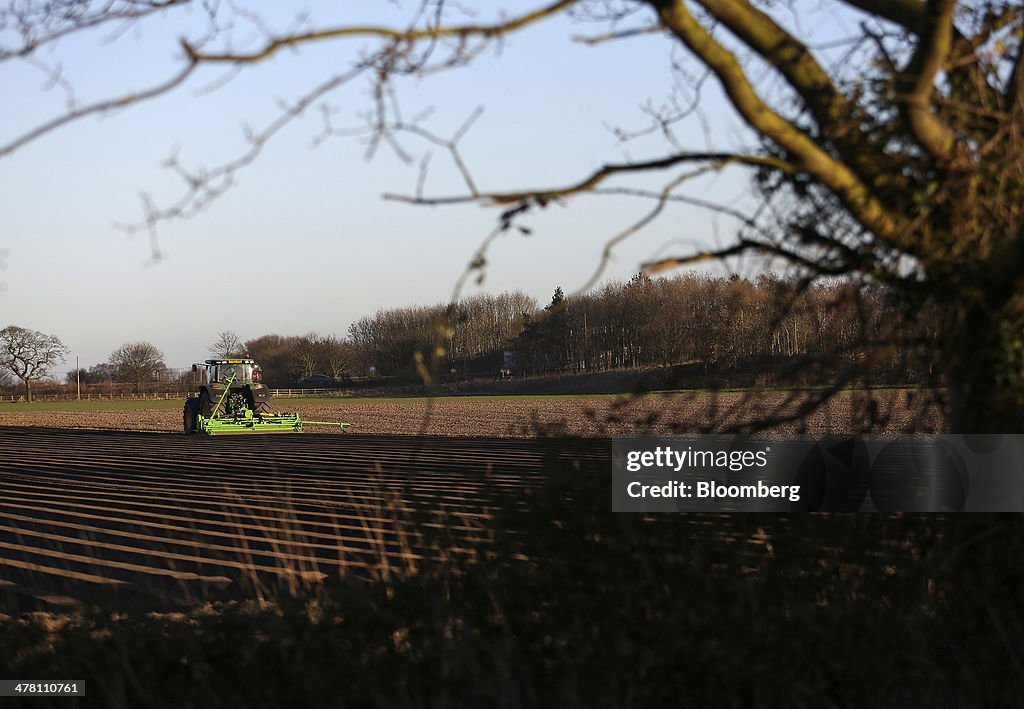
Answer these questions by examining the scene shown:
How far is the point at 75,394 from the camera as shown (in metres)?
72.6

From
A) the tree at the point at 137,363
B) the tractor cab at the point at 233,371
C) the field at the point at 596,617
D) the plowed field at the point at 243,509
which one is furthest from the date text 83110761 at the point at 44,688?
the tree at the point at 137,363

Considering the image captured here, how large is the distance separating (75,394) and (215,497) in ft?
222

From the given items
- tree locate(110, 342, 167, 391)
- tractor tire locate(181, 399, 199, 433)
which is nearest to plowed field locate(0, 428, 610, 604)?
tractor tire locate(181, 399, 199, 433)

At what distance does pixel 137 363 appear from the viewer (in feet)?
269

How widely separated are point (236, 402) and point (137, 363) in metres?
62.5

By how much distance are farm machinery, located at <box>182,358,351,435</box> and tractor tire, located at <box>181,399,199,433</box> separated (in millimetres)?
342

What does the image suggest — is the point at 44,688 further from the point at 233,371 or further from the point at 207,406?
the point at 207,406

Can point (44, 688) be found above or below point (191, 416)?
below

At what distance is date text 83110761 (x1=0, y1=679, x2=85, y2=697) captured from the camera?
4660 mm

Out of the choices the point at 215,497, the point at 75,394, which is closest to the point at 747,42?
the point at 215,497

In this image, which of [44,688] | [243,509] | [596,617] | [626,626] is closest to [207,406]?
[243,509]

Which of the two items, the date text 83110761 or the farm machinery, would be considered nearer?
the date text 83110761

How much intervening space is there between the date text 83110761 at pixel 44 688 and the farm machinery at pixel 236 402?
19159mm

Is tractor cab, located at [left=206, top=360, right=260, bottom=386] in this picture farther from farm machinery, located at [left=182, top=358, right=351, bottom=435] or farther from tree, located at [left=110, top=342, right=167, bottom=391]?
tree, located at [left=110, top=342, right=167, bottom=391]
